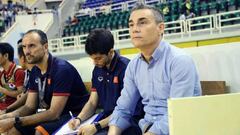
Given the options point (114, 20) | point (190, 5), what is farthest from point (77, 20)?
point (190, 5)

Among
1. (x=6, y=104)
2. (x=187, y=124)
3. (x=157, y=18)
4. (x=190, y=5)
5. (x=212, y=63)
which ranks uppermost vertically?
(x=190, y=5)

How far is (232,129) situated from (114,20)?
11649 mm

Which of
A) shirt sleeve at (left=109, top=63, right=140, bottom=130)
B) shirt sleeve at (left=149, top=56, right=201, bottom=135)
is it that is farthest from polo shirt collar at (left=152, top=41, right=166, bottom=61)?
shirt sleeve at (left=109, top=63, right=140, bottom=130)

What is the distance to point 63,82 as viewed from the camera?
2875 mm

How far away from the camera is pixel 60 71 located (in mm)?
2904

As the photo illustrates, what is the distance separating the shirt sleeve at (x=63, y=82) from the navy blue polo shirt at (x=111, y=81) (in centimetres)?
31

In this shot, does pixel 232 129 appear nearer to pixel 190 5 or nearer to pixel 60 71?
pixel 60 71

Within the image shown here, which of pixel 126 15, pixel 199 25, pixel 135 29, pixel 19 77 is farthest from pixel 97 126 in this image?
pixel 126 15

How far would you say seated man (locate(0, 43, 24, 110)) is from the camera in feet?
12.6

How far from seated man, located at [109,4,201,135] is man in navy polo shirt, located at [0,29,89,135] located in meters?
0.76

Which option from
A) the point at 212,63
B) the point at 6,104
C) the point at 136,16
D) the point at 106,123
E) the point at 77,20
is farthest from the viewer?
the point at 77,20

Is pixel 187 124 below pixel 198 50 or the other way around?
below

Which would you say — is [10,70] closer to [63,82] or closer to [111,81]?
[63,82]

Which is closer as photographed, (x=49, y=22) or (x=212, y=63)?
(x=212, y=63)
